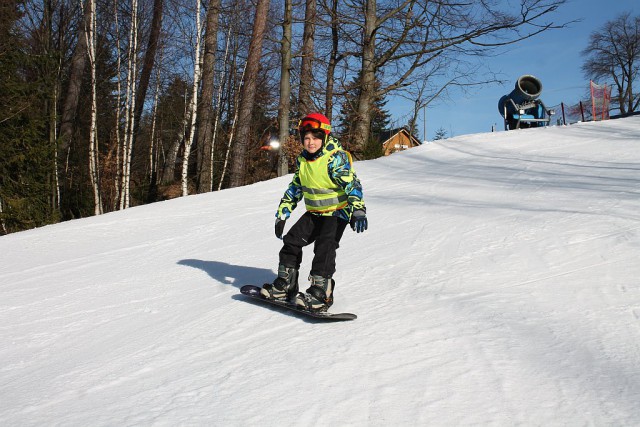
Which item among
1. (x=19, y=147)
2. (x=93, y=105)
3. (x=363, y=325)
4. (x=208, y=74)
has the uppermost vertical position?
(x=208, y=74)

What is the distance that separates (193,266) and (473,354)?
378 centimetres

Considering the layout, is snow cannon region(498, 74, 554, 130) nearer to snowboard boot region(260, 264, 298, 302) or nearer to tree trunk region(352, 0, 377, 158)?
tree trunk region(352, 0, 377, 158)

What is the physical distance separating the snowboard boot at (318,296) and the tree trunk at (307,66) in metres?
13.7

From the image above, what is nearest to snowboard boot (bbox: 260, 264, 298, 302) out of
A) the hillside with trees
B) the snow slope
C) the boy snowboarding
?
the boy snowboarding

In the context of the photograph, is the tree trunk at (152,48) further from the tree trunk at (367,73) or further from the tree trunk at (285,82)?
the tree trunk at (367,73)

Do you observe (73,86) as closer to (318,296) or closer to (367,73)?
(367,73)

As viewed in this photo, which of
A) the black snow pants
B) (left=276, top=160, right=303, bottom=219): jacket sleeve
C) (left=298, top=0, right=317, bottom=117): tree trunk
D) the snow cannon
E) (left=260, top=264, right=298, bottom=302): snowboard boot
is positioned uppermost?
(left=298, top=0, right=317, bottom=117): tree trunk

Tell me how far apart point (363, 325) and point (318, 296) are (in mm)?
437

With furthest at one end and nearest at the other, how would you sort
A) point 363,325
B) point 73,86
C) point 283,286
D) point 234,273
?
point 73,86 < point 234,273 < point 283,286 < point 363,325

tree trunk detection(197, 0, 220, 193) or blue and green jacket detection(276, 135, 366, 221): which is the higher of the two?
tree trunk detection(197, 0, 220, 193)

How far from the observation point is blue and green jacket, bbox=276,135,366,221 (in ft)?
12.3

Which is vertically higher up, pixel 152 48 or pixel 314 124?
pixel 152 48

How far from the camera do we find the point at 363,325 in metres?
3.39

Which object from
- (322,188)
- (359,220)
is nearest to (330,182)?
(322,188)
